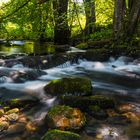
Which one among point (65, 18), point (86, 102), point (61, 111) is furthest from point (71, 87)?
point (65, 18)

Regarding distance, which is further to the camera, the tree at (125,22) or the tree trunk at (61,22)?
the tree trunk at (61,22)

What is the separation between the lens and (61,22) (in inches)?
569

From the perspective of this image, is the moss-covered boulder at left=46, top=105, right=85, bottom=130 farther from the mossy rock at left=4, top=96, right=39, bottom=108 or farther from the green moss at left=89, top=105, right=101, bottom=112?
the mossy rock at left=4, top=96, right=39, bottom=108

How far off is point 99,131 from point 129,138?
54cm

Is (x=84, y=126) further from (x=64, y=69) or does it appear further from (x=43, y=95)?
(x=64, y=69)

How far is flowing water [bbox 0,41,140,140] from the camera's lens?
7.21 m

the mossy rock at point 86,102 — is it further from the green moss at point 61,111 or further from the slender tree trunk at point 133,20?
the slender tree trunk at point 133,20

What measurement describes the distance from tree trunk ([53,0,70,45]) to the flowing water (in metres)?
3.31

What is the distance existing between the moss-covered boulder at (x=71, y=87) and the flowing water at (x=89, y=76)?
0.22m

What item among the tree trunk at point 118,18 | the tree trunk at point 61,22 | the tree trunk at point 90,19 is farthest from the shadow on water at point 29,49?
the tree trunk at point 90,19

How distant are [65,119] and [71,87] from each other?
5.01 feet

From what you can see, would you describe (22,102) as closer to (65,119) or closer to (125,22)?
(65,119)

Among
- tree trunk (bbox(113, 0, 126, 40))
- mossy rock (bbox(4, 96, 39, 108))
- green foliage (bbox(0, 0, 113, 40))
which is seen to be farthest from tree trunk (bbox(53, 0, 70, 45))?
mossy rock (bbox(4, 96, 39, 108))

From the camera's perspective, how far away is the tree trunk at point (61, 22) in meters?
13.7
